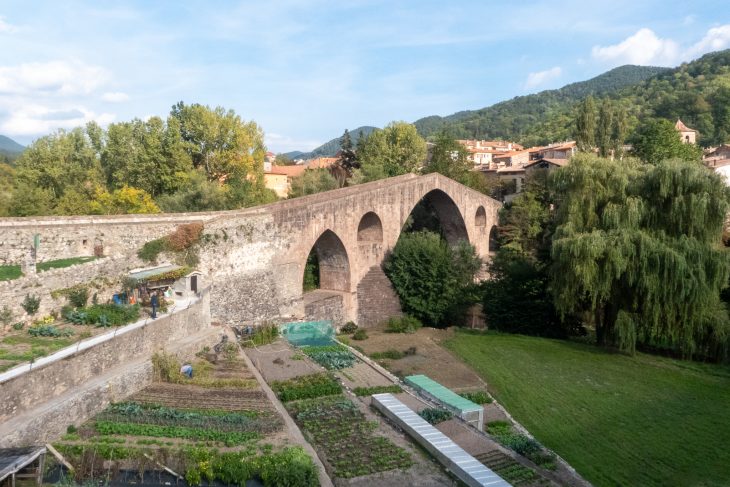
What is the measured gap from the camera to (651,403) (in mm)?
15516

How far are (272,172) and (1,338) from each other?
3997cm

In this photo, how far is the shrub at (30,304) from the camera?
13.7 m

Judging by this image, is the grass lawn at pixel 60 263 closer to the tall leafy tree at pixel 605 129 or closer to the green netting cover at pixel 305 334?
the green netting cover at pixel 305 334

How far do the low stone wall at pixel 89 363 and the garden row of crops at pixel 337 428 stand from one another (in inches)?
129

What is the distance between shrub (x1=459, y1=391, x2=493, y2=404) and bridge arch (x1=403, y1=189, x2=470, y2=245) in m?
18.2

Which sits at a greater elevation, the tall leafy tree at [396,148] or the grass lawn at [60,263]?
the tall leafy tree at [396,148]

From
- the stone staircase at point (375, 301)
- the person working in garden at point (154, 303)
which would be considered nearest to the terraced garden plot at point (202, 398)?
the person working in garden at point (154, 303)

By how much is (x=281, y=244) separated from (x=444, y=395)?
32.9ft

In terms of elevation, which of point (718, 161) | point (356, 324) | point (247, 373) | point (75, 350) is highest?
point (718, 161)

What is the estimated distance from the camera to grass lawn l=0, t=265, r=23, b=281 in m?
14.4

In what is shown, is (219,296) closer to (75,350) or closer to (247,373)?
(247,373)

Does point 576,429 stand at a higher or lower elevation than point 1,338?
lower

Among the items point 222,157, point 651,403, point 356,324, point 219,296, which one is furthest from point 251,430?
point 222,157

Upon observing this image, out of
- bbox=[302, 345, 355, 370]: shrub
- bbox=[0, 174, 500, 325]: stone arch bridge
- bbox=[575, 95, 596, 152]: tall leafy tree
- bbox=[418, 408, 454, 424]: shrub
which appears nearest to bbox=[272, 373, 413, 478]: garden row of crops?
bbox=[418, 408, 454, 424]: shrub
